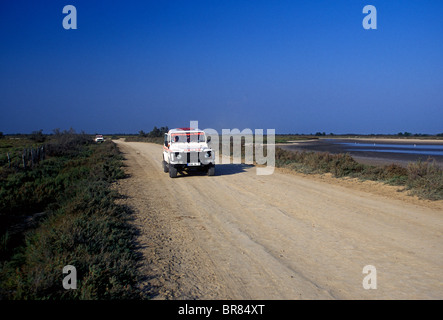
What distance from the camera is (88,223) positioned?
6211 mm

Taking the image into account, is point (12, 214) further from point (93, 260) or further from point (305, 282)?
point (305, 282)

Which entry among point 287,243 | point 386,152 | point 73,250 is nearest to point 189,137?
point 287,243

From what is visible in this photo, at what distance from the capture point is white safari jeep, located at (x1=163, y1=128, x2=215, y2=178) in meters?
14.2

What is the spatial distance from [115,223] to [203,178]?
7987 mm

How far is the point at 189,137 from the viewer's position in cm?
1574

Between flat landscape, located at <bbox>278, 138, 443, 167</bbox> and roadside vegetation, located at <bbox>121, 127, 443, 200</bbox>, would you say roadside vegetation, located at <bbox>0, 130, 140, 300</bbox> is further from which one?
flat landscape, located at <bbox>278, 138, 443, 167</bbox>

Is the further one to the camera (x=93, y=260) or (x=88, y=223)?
(x=88, y=223)

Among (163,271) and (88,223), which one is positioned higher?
(88,223)

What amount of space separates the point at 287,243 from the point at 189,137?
10.6m

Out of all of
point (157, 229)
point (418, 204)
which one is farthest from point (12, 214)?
point (418, 204)

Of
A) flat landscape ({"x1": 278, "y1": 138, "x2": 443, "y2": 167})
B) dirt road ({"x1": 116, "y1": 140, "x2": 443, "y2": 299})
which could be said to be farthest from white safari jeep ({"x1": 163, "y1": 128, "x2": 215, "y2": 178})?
flat landscape ({"x1": 278, "y1": 138, "x2": 443, "y2": 167})

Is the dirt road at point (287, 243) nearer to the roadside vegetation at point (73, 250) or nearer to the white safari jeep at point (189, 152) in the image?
the roadside vegetation at point (73, 250)

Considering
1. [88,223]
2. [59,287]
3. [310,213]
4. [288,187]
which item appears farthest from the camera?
[288,187]

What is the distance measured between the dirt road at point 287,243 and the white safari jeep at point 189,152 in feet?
10.4
